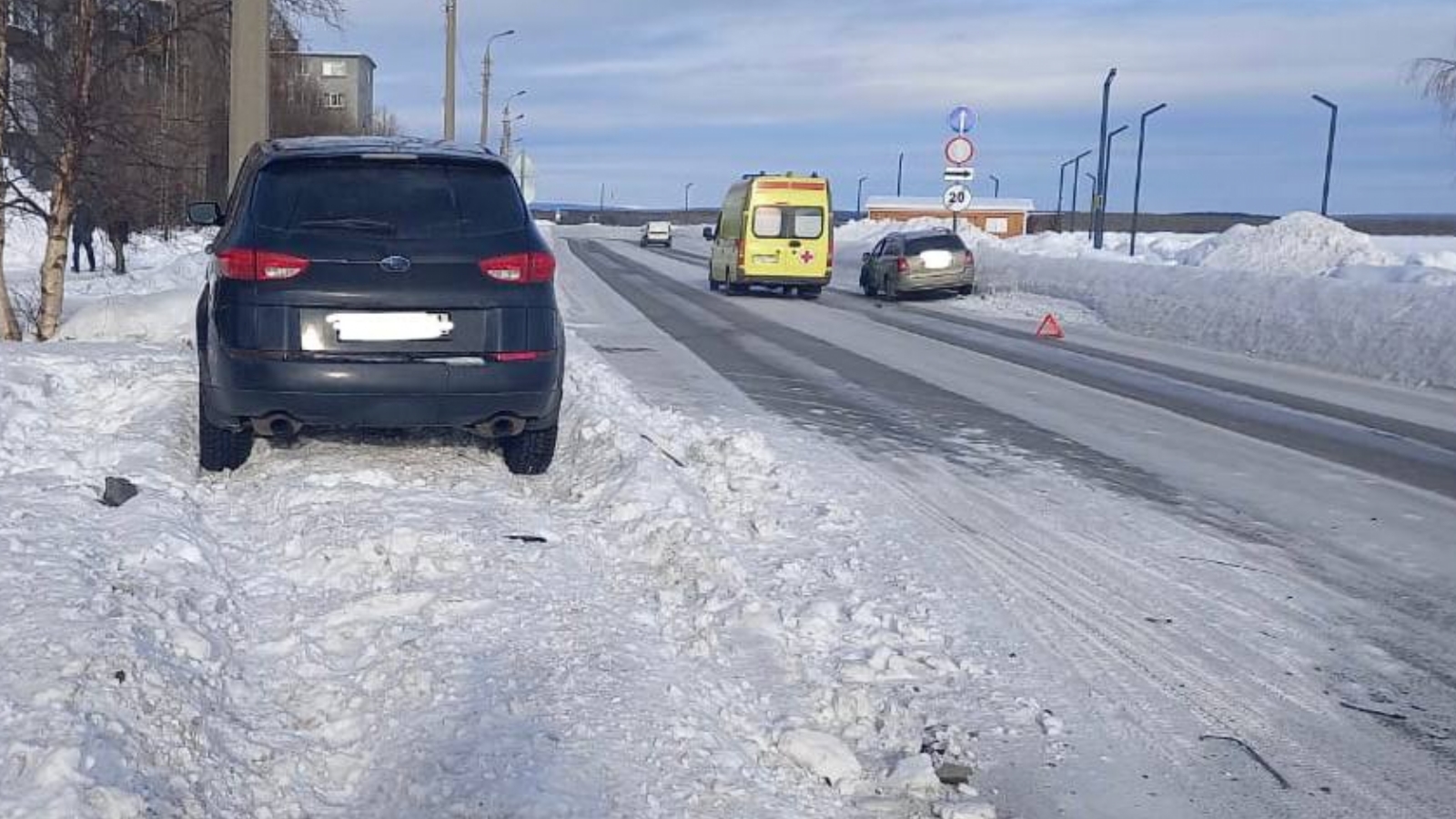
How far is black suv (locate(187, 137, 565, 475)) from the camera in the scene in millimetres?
6492

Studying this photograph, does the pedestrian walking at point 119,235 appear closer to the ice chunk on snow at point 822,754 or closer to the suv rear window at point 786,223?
the suv rear window at point 786,223

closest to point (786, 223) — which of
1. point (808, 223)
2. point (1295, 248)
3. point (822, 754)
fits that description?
point (808, 223)

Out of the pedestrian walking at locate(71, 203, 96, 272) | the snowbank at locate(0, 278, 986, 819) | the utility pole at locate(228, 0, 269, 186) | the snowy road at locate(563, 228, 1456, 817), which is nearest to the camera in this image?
the snowbank at locate(0, 278, 986, 819)

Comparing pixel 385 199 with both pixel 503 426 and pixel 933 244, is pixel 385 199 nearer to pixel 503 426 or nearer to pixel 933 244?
pixel 503 426

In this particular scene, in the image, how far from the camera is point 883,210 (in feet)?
281

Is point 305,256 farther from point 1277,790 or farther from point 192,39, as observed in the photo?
point 192,39

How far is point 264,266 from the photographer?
21.2ft

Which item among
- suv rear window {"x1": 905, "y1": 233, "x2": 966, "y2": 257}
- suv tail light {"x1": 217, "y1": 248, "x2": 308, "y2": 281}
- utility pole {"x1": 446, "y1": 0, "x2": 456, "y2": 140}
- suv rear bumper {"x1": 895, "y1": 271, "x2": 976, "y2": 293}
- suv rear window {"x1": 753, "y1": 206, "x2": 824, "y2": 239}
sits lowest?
suv rear bumper {"x1": 895, "y1": 271, "x2": 976, "y2": 293}

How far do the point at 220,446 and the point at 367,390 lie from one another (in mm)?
1021

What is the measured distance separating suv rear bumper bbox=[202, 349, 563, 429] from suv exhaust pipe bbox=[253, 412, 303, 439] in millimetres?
24

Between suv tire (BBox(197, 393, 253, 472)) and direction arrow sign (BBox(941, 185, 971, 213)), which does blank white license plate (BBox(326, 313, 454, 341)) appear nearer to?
suv tire (BBox(197, 393, 253, 472))

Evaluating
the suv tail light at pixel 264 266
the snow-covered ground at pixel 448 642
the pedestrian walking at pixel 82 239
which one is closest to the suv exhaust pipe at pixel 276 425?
Result: the snow-covered ground at pixel 448 642

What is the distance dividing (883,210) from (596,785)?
83.4 meters

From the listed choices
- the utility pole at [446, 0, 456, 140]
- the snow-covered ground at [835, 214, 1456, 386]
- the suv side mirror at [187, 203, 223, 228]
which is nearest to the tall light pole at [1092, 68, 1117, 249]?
the snow-covered ground at [835, 214, 1456, 386]
